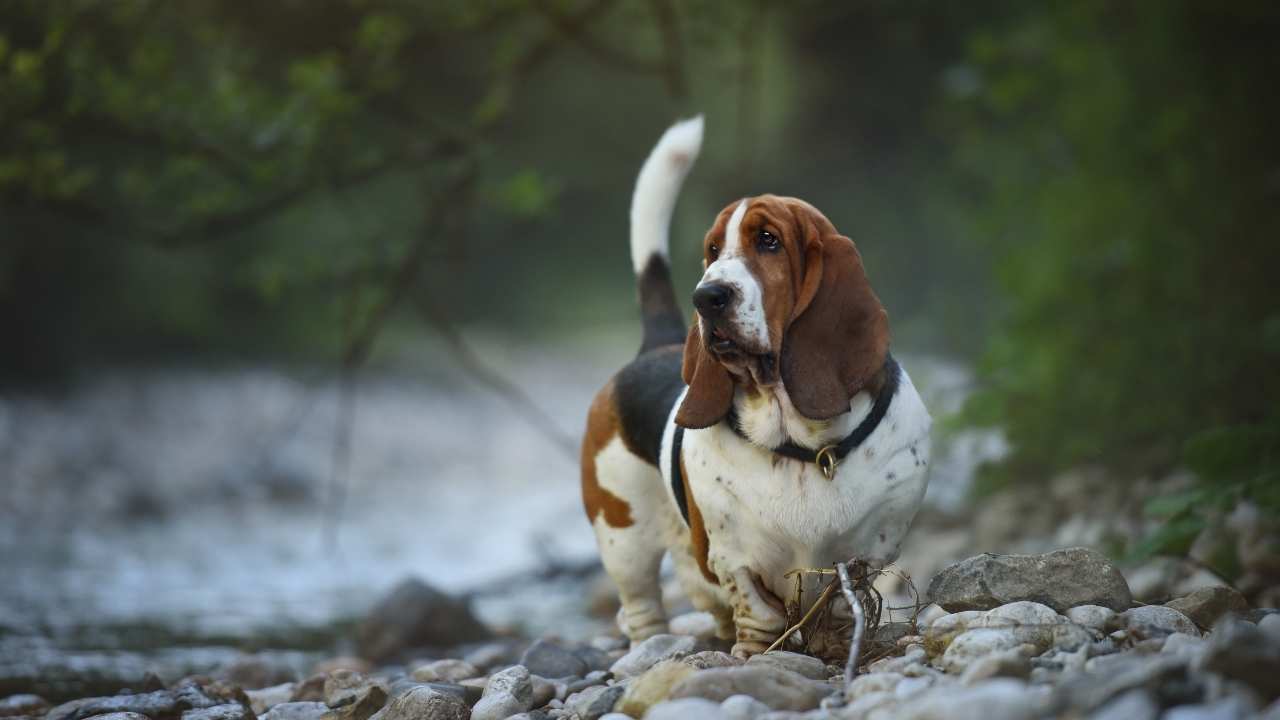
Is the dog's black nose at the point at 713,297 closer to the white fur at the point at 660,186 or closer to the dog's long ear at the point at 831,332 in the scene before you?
the dog's long ear at the point at 831,332

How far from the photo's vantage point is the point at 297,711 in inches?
149

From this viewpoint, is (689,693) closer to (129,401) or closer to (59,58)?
(59,58)

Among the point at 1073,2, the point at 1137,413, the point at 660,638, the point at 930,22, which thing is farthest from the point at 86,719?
the point at 930,22

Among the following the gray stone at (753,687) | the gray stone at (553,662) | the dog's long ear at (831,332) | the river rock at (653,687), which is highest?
the dog's long ear at (831,332)

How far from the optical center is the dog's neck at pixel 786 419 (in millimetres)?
3254

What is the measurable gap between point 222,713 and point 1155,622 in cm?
254

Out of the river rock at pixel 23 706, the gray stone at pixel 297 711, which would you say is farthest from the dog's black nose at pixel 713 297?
the river rock at pixel 23 706

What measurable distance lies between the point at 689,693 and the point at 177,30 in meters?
6.80

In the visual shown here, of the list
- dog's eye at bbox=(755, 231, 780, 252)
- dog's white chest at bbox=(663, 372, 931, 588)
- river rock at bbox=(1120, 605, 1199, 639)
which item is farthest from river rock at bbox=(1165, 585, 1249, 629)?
dog's eye at bbox=(755, 231, 780, 252)

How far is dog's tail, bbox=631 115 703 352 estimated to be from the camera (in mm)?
4363

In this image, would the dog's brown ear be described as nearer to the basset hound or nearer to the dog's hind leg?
the basset hound

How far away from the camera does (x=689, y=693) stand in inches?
112

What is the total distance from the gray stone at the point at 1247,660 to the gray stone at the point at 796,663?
1.02 m

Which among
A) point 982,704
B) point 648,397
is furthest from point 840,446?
point 982,704
